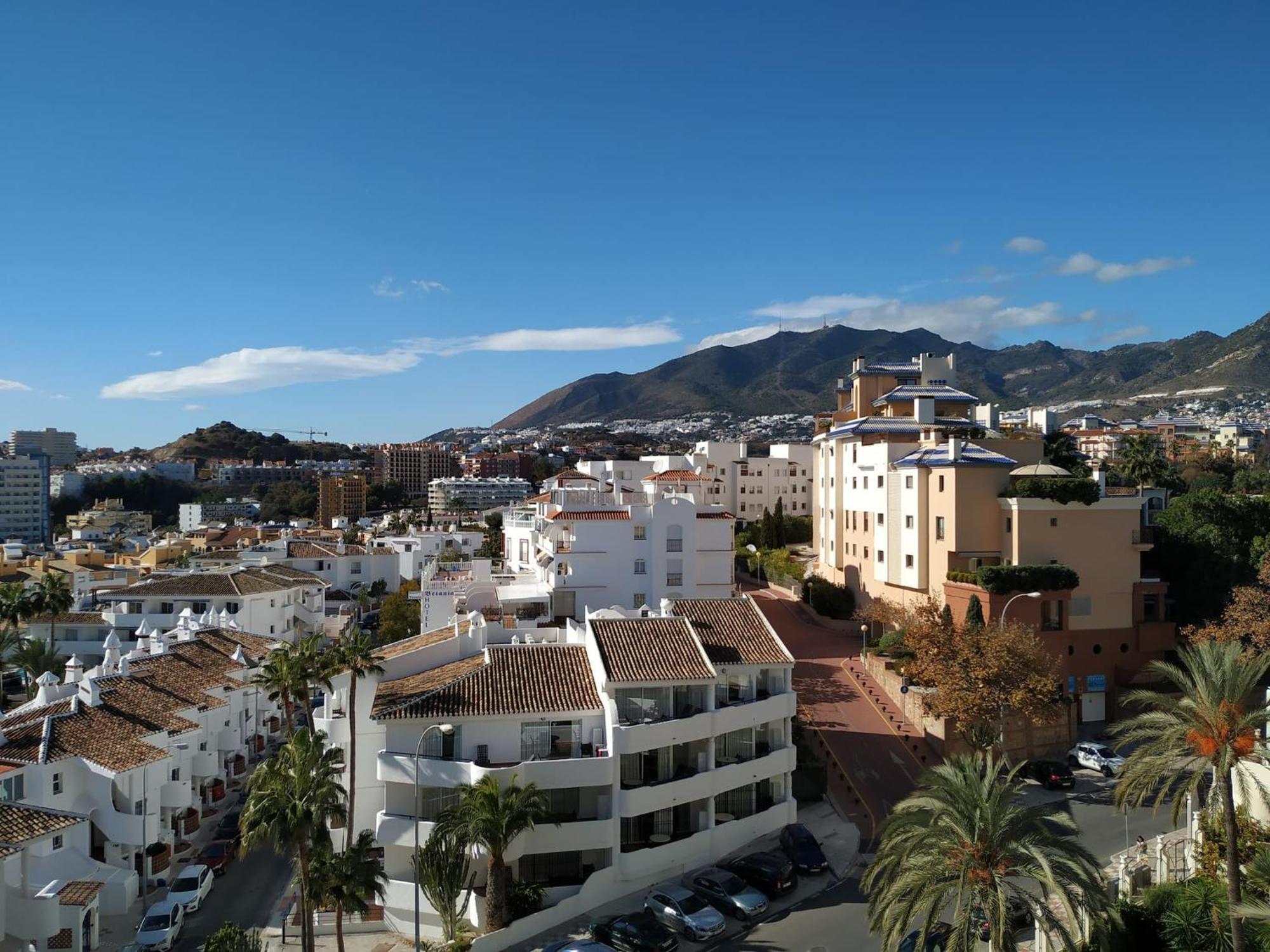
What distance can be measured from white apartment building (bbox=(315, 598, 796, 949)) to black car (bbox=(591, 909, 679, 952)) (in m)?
2.00

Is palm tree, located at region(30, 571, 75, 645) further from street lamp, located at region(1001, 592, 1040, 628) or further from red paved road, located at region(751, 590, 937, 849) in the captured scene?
street lamp, located at region(1001, 592, 1040, 628)

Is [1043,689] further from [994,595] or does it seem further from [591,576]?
[591,576]

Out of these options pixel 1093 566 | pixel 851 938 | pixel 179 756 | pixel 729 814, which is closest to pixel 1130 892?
pixel 851 938

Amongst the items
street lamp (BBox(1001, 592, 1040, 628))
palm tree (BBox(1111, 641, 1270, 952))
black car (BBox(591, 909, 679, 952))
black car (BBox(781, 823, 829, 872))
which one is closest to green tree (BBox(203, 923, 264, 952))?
black car (BBox(591, 909, 679, 952))

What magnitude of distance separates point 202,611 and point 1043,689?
54853mm

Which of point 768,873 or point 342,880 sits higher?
point 342,880

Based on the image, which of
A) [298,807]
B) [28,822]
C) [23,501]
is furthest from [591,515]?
[23,501]

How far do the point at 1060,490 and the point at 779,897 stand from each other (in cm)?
Answer: 2961

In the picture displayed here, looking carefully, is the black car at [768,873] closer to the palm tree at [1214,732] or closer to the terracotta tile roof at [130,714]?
the palm tree at [1214,732]

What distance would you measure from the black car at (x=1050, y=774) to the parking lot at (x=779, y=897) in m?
9.23

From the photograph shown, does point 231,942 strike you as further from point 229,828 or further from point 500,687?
point 229,828

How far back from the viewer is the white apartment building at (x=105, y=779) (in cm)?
2422

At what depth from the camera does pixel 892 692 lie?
46.3m

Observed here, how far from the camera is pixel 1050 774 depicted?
37562 millimetres
